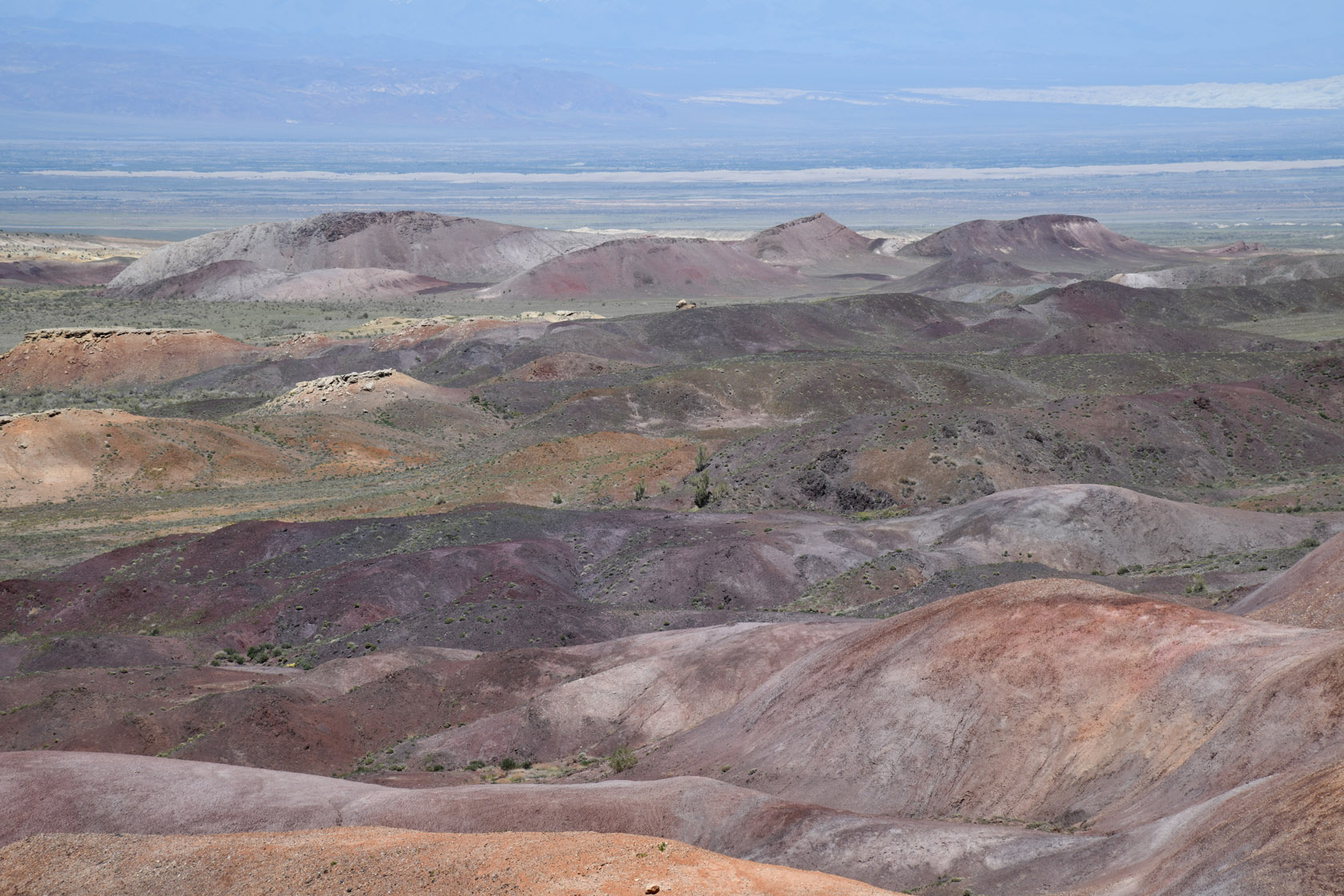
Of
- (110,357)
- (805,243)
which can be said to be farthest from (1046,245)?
(110,357)

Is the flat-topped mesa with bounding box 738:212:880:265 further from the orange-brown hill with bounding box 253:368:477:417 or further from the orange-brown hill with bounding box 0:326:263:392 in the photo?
the orange-brown hill with bounding box 253:368:477:417

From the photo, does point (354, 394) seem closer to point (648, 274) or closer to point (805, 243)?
point (648, 274)

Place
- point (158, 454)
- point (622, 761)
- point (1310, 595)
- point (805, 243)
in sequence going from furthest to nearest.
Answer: point (805, 243) < point (158, 454) < point (622, 761) < point (1310, 595)

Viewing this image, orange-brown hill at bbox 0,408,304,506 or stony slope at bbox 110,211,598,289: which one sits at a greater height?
stony slope at bbox 110,211,598,289

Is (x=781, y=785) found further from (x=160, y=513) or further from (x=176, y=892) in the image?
(x=160, y=513)

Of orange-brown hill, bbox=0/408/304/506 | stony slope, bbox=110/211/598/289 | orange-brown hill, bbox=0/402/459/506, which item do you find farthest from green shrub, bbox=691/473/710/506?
stony slope, bbox=110/211/598/289

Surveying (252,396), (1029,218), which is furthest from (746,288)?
(252,396)

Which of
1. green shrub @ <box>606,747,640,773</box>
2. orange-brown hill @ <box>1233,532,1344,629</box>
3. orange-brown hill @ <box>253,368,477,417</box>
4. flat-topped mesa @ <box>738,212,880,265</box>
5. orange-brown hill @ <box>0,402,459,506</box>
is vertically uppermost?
→ flat-topped mesa @ <box>738,212,880,265</box>
